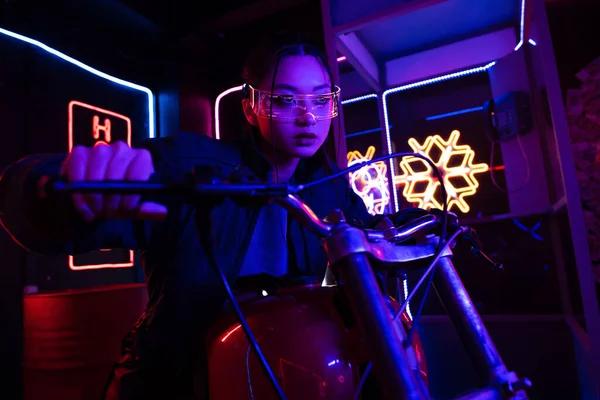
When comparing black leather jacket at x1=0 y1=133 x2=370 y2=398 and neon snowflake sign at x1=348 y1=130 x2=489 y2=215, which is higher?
neon snowflake sign at x1=348 y1=130 x2=489 y2=215

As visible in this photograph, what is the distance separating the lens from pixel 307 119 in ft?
3.45

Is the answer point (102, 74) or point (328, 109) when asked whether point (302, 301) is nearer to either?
point (328, 109)

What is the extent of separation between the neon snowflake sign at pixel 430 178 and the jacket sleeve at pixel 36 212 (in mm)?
2393

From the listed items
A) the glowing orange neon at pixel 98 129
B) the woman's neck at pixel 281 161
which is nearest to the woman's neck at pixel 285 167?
the woman's neck at pixel 281 161

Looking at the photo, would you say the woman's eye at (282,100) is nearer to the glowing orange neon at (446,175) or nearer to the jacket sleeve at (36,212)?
the jacket sleeve at (36,212)

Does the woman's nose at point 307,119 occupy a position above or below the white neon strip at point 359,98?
below

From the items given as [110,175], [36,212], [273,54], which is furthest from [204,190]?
[273,54]

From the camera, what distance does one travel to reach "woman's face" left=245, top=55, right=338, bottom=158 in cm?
107

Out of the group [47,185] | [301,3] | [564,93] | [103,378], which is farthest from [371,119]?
[47,185]

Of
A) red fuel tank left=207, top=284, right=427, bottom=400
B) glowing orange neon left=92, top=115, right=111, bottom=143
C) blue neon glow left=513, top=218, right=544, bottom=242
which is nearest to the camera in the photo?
red fuel tank left=207, top=284, right=427, bottom=400

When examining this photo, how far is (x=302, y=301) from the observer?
84 centimetres

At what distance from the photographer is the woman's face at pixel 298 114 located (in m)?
1.07

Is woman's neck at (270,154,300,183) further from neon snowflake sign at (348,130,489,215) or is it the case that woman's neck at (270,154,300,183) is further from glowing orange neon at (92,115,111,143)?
glowing orange neon at (92,115,111,143)

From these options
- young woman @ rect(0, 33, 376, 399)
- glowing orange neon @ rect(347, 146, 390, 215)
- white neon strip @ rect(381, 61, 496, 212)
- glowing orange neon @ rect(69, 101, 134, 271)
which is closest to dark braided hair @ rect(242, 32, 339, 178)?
young woman @ rect(0, 33, 376, 399)
